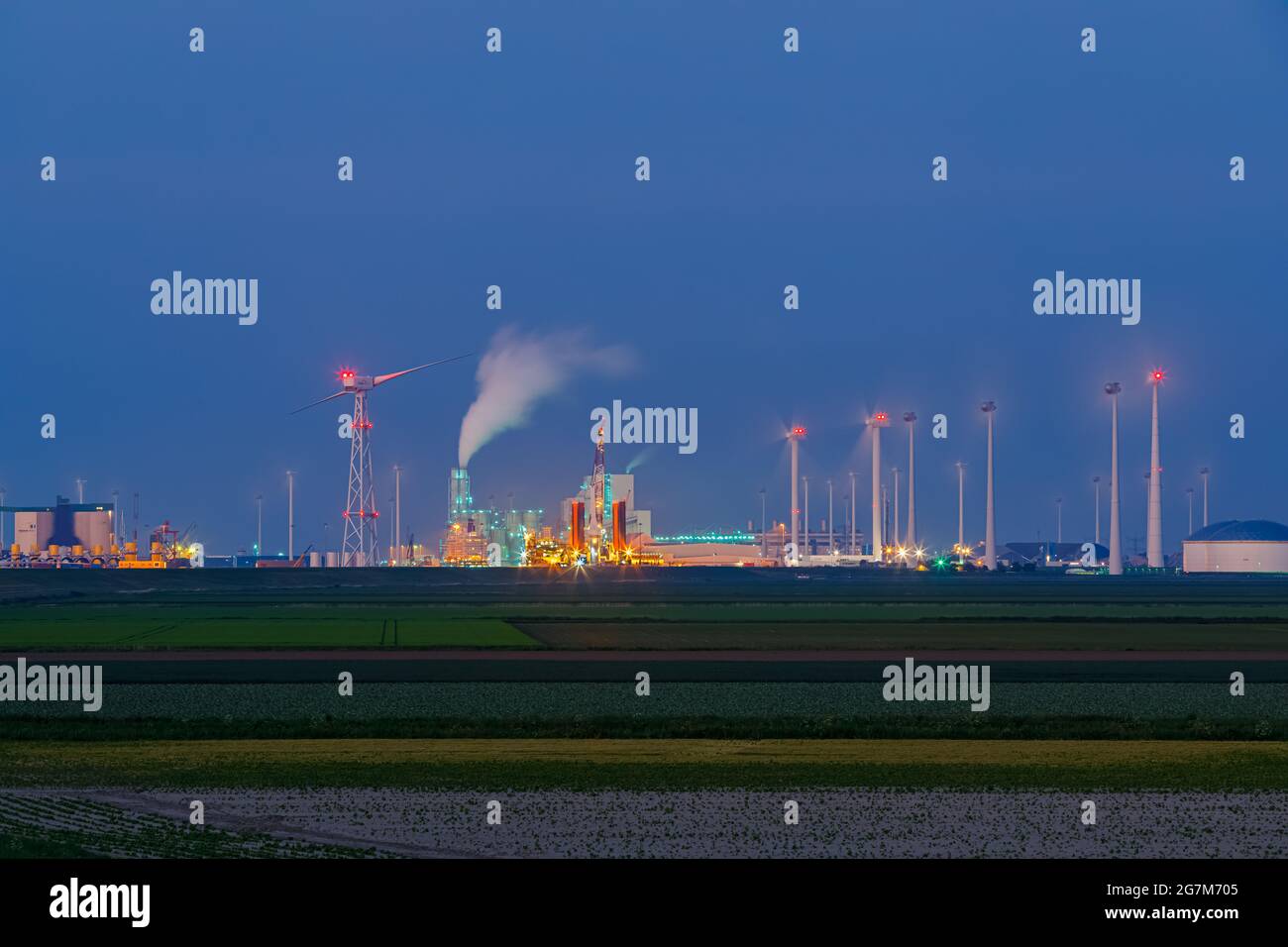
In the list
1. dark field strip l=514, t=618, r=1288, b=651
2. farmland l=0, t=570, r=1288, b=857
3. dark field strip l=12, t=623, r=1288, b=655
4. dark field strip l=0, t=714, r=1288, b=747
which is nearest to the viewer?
farmland l=0, t=570, r=1288, b=857

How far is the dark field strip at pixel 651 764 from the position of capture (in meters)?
33.6

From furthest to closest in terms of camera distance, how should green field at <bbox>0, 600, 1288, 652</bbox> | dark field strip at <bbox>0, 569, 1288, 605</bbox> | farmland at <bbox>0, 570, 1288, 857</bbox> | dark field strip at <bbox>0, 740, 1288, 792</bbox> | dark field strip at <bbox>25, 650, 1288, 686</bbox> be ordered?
1. dark field strip at <bbox>0, 569, 1288, 605</bbox>
2. green field at <bbox>0, 600, 1288, 652</bbox>
3. dark field strip at <bbox>25, 650, 1288, 686</bbox>
4. dark field strip at <bbox>0, 740, 1288, 792</bbox>
5. farmland at <bbox>0, 570, 1288, 857</bbox>

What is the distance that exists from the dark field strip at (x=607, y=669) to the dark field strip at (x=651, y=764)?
55.2 ft

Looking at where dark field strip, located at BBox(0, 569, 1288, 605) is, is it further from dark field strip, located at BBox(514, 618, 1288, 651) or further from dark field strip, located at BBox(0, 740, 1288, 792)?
dark field strip, located at BBox(0, 740, 1288, 792)

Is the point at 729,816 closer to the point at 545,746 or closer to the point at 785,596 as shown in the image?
the point at 545,746

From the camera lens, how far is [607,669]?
61.3 m

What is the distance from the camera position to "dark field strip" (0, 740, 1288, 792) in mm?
33625

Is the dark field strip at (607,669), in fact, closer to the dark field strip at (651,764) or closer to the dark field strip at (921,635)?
the dark field strip at (921,635)

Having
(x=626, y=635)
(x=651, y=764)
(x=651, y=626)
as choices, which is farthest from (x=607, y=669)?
(x=651, y=626)

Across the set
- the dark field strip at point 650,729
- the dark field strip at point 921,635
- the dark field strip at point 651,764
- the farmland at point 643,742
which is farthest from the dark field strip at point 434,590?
the dark field strip at point 651,764

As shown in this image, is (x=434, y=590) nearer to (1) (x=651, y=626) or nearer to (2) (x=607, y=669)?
(1) (x=651, y=626)

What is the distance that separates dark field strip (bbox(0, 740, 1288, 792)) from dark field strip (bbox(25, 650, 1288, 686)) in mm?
16814

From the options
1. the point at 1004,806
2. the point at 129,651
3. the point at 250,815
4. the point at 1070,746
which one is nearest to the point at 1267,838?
the point at 1004,806

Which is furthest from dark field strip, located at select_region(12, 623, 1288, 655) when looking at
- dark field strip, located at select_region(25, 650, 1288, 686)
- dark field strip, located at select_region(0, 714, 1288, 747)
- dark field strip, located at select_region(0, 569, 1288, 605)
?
dark field strip, located at select_region(0, 569, 1288, 605)
